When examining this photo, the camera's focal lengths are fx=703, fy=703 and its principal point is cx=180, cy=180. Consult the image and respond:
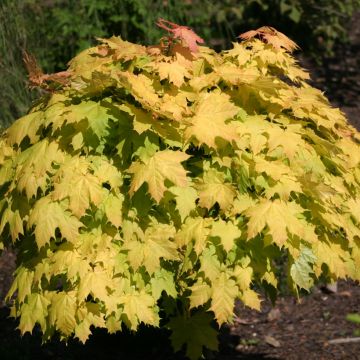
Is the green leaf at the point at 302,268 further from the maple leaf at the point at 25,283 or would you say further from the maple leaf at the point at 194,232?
the maple leaf at the point at 25,283

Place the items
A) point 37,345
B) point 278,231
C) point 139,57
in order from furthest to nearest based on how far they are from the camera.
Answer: point 37,345, point 139,57, point 278,231

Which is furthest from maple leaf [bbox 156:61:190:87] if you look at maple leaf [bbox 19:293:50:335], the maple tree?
maple leaf [bbox 19:293:50:335]

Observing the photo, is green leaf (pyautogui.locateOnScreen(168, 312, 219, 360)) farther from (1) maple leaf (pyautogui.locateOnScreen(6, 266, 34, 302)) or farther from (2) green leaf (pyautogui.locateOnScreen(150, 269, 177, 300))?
(1) maple leaf (pyautogui.locateOnScreen(6, 266, 34, 302))

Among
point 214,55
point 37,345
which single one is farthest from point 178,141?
point 37,345

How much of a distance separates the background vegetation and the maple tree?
3300 millimetres

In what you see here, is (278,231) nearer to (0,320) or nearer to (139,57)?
(139,57)

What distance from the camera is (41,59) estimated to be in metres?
7.13

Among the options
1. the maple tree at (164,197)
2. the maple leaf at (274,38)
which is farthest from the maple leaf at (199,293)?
the maple leaf at (274,38)

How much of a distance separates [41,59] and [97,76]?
4452 mm

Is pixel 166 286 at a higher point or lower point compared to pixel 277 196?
lower

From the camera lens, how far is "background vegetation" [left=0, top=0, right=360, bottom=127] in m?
6.44

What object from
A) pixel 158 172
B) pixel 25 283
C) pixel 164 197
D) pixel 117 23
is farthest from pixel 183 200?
pixel 117 23

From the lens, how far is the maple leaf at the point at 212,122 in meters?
2.82

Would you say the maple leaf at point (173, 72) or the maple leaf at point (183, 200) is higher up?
the maple leaf at point (173, 72)
